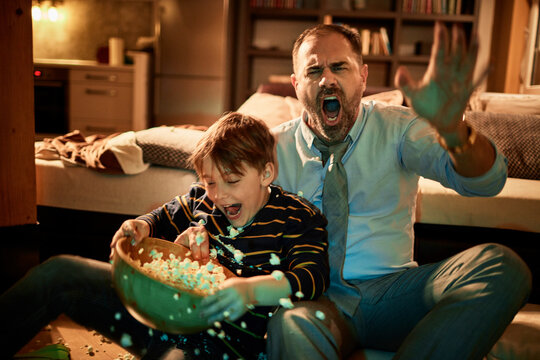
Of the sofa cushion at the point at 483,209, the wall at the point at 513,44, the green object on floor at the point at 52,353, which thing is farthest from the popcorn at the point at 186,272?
the wall at the point at 513,44

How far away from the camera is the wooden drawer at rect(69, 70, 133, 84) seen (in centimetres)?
538

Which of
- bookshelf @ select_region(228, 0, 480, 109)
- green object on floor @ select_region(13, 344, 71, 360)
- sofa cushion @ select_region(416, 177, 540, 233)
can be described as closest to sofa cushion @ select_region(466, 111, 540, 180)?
sofa cushion @ select_region(416, 177, 540, 233)

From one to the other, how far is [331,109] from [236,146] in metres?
0.45

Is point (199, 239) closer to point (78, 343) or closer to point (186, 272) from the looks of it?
point (186, 272)

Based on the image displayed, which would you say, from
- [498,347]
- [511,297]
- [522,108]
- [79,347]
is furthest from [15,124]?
[522,108]

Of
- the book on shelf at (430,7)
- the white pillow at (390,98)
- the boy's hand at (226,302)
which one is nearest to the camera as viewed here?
the boy's hand at (226,302)

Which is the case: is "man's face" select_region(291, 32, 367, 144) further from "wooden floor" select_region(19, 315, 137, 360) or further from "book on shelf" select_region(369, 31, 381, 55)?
A: "book on shelf" select_region(369, 31, 381, 55)

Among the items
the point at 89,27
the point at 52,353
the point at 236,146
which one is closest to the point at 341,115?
the point at 236,146

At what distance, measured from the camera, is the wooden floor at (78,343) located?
1.63 metres

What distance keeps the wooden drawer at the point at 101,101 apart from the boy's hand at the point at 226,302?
4842 millimetres

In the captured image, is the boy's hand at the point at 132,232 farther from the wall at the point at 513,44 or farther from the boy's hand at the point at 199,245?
the wall at the point at 513,44

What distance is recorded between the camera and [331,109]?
58.5 inches

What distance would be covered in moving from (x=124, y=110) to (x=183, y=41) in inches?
39.6

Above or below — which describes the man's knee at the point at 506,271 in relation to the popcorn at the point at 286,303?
above
